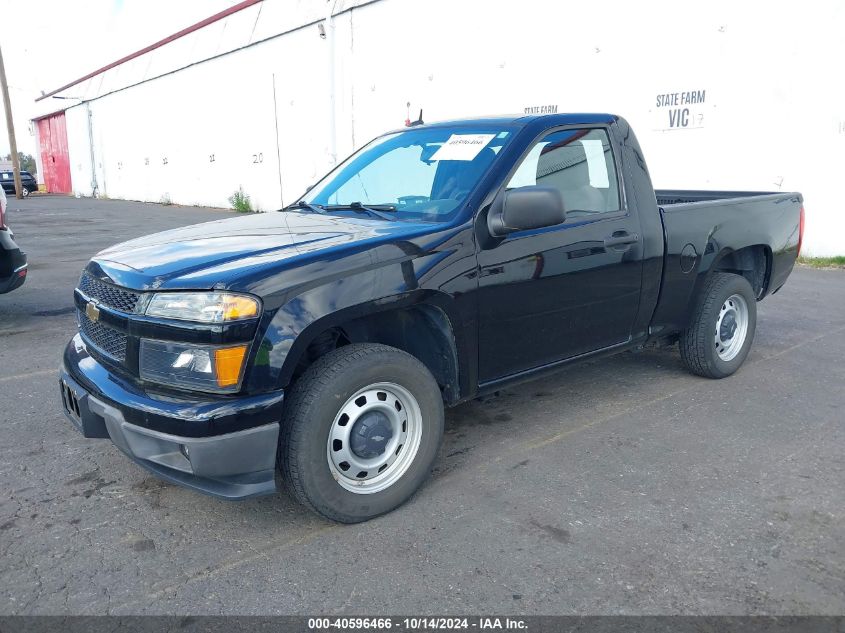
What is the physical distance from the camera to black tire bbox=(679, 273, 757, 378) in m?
4.95

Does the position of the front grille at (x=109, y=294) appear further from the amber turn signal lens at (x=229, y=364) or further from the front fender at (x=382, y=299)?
the front fender at (x=382, y=299)

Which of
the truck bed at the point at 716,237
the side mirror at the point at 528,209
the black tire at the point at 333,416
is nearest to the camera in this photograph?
the black tire at the point at 333,416

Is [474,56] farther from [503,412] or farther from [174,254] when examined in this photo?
[174,254]

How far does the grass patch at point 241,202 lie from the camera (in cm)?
2322

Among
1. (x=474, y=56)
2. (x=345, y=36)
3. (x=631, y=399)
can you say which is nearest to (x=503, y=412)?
(x=631, y=399)

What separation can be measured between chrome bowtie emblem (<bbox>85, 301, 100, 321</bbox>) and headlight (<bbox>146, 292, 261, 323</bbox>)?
0.56 meters

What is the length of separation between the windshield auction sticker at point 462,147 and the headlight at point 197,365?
5.61 feet

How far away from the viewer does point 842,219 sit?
10.2 meters

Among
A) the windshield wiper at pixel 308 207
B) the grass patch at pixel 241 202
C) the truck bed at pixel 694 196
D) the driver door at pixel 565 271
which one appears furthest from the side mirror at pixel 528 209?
the grass patch at pixel 241 202

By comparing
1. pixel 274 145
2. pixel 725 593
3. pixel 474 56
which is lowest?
pixel 725 593

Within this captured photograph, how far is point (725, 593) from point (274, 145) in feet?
67.4

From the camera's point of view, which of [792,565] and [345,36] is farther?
[345,36]

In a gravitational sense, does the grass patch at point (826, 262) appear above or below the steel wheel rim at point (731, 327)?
below

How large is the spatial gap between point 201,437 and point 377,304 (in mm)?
896
